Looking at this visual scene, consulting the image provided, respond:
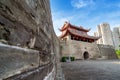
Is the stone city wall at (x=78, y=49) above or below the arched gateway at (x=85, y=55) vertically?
above

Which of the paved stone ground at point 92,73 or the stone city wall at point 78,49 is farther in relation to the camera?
the stone city wall at point 78,49

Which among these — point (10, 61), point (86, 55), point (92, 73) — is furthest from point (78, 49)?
point (10, 61)

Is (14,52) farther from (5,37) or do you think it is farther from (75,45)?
(75,45)

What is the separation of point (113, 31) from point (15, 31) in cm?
4846

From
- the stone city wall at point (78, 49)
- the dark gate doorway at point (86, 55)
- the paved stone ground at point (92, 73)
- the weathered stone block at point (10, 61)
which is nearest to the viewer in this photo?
the weathered stone block at point (10, 61)

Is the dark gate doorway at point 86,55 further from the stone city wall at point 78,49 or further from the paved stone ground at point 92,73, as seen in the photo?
the paved stone ground at point 92,73

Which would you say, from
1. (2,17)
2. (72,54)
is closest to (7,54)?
(2,17)

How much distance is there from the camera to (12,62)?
47cm

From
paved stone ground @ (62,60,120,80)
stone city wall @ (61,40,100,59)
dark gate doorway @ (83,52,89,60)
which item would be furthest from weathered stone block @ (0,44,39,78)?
dark gate doorway @ (83,52,89,60)

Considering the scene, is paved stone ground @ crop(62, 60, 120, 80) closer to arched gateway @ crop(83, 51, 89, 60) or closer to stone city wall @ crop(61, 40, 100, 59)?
stone city wall @ crop(61, 40, 100, 59)

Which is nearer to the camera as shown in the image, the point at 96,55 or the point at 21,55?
the point at 21,55

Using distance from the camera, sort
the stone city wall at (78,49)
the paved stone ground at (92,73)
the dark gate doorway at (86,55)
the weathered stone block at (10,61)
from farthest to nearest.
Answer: the dark gate doorway at (86,55) → the stone city wall at (78,49) → the paved stone ground at (92,73) → the weathered stone block at (10,61)

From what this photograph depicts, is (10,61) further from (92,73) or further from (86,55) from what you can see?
(86,55)

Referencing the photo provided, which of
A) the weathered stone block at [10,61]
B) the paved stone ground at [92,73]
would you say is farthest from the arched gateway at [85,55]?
the weathered stone block at [10,61]
